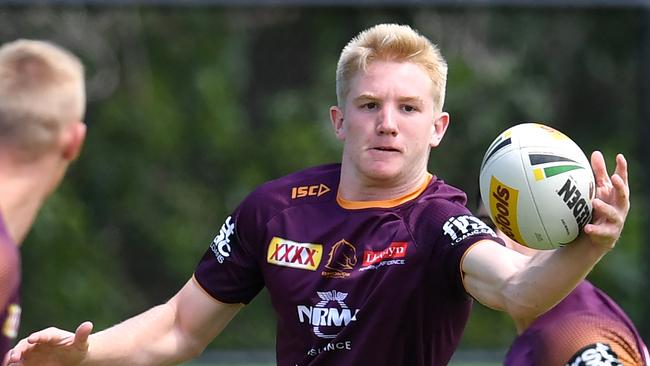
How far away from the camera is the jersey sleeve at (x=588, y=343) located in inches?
187

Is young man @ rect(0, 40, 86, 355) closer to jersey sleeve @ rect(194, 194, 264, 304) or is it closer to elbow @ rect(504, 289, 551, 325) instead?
jersey sleeve @ rect(194, 194, 264, 304)

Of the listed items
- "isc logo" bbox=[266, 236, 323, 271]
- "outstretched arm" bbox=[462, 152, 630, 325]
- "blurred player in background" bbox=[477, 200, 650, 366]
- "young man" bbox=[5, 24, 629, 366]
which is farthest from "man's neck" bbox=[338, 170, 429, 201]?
"outstretched arm" bbox=[462, 152, 630, 325]

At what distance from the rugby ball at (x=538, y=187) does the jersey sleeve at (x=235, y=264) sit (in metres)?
1.03

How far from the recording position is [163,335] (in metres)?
5.01

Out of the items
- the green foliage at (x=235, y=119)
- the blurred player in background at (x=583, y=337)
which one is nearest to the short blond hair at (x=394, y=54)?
the blurred player in background at (x=583, y=337)

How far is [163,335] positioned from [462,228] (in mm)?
1322

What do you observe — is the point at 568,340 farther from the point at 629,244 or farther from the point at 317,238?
the point at 629,244

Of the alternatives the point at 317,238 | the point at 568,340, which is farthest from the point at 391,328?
the point at 568,340

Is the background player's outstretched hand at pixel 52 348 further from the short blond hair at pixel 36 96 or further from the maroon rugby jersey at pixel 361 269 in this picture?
the short blond hair at pixel 36 96

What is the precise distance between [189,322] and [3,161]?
140 cm

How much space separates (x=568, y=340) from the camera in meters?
4.86

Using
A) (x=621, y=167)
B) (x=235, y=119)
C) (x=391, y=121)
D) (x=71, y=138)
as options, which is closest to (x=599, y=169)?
(x=621, y=167)

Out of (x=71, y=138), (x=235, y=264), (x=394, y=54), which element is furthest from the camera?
(x=235, y=264)

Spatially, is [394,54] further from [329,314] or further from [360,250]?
[329,314]
